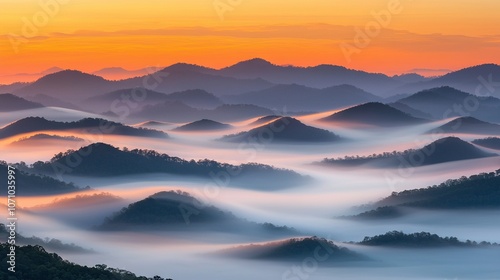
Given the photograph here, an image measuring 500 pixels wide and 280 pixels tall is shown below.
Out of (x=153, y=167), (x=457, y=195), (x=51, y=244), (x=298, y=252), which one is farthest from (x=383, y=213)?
(x=51, y=244)

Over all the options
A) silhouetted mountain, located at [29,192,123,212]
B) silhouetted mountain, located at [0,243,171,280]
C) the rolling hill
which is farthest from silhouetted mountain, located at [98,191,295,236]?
silhouetted mountain, located at [0,243,171,280]

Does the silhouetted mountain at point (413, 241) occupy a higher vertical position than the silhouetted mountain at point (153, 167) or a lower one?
lower

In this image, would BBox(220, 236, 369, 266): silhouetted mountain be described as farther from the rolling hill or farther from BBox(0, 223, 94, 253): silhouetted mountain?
the rolling hill

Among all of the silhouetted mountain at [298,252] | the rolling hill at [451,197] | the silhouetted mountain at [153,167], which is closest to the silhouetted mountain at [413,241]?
the silhouetted mountain at [298,252]

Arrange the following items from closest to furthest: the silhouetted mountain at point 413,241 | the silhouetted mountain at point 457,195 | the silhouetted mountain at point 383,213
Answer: the silhouetted mountain at point 413,241 → the silhouetted mountain at point 383,213 → the silhouetted mountain at point 457,195

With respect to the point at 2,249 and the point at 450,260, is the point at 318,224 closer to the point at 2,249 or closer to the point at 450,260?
the point at 450,260

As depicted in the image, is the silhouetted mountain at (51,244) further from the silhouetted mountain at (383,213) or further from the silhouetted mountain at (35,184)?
the silhouetted mountain at (383,213)

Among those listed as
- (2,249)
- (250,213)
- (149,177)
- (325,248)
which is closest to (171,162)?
(149,177)
